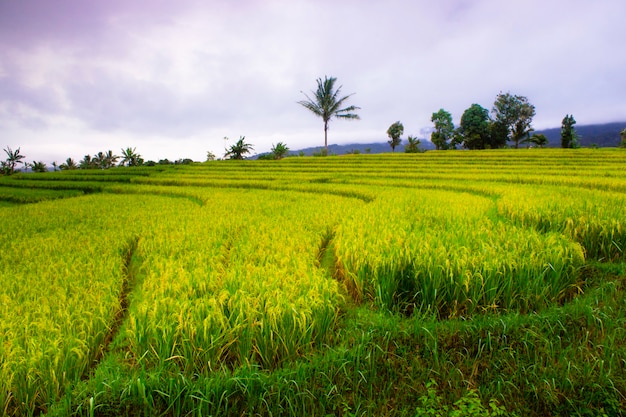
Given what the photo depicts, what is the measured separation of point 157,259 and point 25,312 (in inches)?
53.5

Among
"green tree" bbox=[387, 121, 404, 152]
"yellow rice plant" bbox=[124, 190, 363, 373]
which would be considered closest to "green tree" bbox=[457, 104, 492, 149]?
"green tree" bbox=[387, 121, 404, 152]

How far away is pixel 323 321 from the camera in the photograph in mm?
2590

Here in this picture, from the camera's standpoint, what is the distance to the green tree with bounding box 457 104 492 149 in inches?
1379

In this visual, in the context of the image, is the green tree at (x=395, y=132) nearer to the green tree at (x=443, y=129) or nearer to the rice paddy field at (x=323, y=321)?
the green tree at (x=443, y=129)

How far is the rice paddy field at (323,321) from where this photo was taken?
199 cm

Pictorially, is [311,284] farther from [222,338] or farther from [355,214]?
[355,214]

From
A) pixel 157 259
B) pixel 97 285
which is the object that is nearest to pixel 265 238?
pixel 157 259

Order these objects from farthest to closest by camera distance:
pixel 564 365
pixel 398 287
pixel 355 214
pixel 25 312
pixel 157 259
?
pixel 355 214
pixel 157 259
pixel 398 287
pixel 25 312
pixel 564 365

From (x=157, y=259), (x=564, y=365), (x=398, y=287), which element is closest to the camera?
(x=564, y=365)

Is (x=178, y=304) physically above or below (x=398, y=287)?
above

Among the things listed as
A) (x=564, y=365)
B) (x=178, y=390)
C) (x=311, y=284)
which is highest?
(x=311, y=284)

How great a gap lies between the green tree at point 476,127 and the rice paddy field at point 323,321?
3393cm

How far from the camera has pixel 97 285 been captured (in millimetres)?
3006

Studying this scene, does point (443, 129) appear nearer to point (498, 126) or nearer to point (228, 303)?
point (498, 126)
